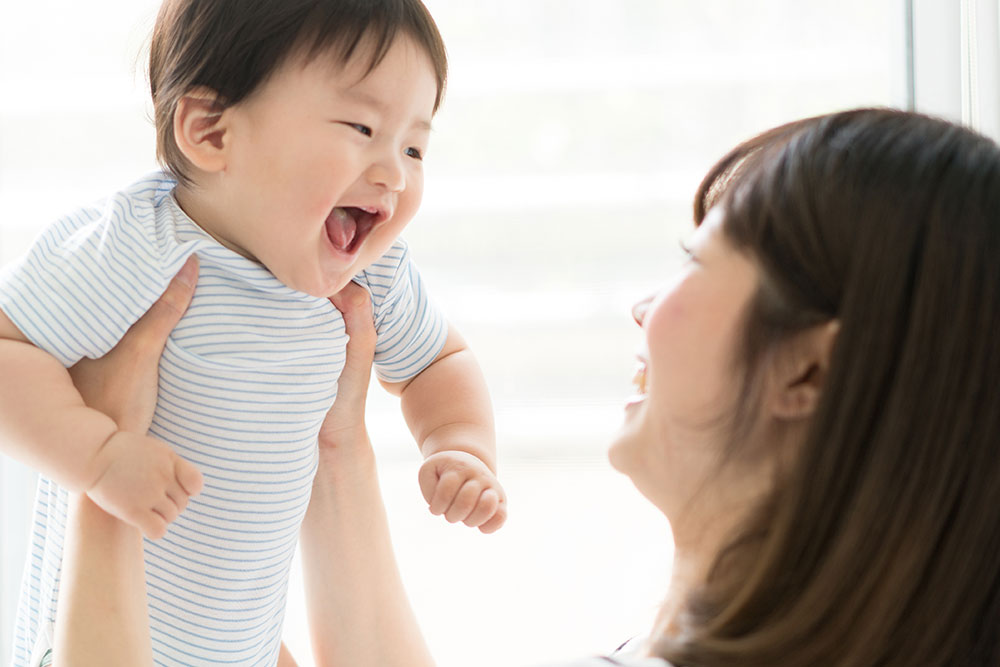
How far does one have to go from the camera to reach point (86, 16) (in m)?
1.33

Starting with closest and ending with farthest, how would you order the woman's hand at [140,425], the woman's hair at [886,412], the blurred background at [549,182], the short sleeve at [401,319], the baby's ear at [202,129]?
the woman's hair at [886,412], the woman's hand at [140,425], the baby's ear at [202,129], the short sleeve at [401,319], the blurred background at [549,182]

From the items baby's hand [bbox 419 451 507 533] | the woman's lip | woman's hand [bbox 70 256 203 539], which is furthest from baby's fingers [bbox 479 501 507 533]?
woman's hand [bbox 70 256 203 539]

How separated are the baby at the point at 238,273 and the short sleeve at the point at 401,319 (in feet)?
0.20

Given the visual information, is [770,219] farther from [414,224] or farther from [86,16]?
[86,16]

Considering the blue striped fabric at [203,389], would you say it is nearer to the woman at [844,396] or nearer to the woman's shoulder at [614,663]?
the woman at [844,396]

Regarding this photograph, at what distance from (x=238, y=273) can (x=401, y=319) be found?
205mm

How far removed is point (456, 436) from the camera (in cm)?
96

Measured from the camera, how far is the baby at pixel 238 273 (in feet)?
2.58

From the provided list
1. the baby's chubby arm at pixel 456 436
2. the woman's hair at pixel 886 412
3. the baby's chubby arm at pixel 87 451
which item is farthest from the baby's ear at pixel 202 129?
the woman's hair at pixel 886 412

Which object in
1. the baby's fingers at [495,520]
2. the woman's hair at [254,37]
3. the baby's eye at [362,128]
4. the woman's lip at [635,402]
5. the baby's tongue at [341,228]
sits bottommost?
the baby's fingers at [495,520]

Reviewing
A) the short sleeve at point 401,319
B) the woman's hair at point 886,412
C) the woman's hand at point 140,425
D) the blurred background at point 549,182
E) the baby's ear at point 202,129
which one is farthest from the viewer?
the blurred background at point 549,182

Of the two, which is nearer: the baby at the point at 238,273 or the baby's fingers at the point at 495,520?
the baby at the point at 238,273

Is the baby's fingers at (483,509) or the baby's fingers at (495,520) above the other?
the baby's fingers at (483,509)

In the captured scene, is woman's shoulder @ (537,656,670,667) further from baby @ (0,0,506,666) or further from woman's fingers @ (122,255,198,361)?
woman's fingers @ (122,255,198,361)
